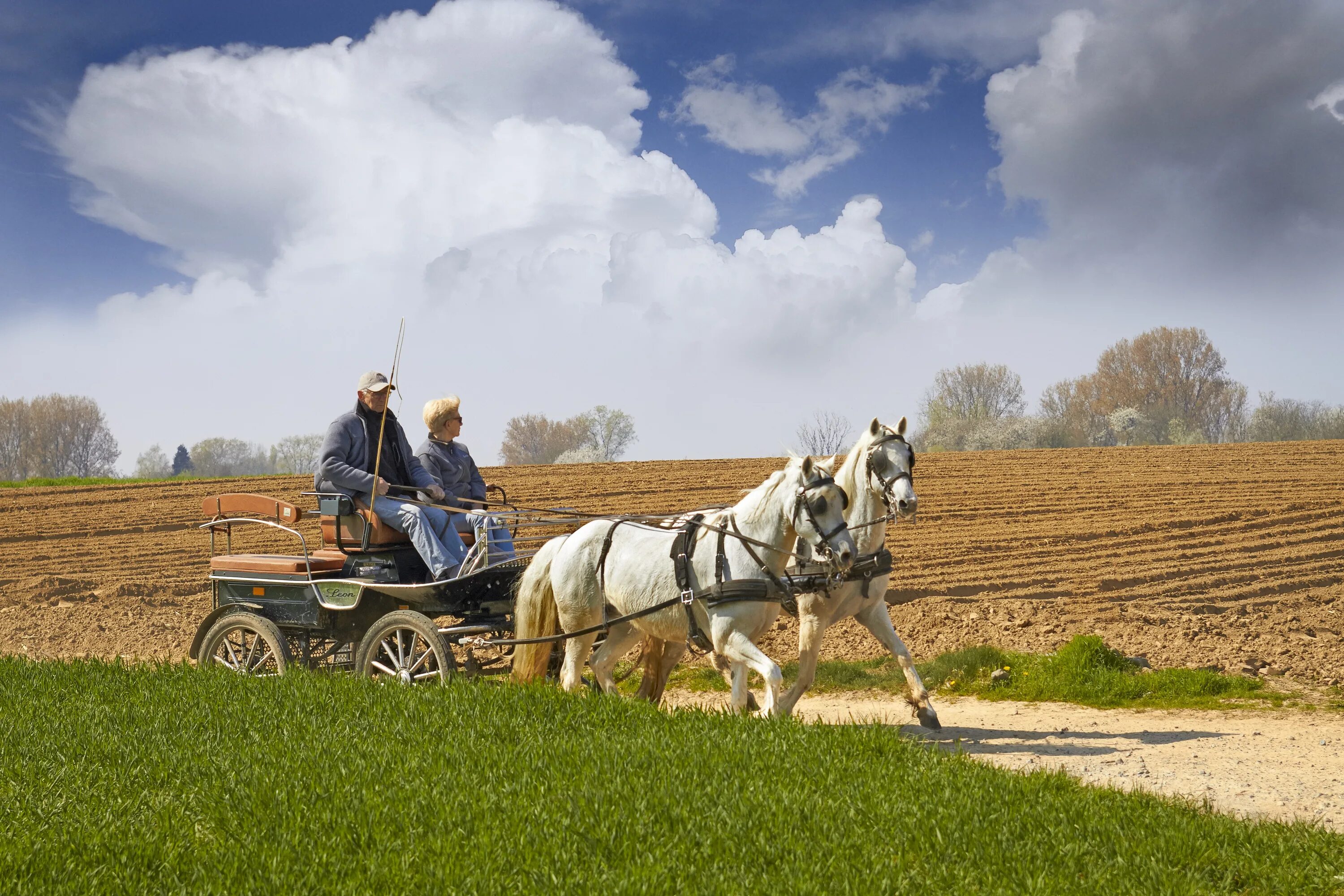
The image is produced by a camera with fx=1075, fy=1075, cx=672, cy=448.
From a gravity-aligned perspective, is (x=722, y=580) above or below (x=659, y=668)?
above

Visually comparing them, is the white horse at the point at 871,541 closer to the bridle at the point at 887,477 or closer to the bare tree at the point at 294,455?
the bridle at the point at 887,477

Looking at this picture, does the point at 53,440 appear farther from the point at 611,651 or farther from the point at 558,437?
the point at 611,651

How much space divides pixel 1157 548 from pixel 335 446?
1263 cm

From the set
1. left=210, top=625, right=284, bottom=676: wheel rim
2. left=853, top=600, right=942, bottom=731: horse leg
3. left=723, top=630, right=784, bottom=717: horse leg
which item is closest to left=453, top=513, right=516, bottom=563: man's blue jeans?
left=210, top=625, right=284, bottom=676: wheel rim

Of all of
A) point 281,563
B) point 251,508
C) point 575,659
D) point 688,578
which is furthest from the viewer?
point 281,563

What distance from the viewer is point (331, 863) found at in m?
4.06

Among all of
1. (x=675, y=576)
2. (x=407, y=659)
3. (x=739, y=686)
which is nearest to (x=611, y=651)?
(x=675, y=576)

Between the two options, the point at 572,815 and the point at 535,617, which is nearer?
the point at 572,815

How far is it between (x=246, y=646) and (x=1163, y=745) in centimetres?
709

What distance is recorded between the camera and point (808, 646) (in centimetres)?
719

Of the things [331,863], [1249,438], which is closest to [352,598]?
[331,863]

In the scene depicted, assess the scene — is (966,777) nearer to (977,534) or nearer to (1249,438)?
(977,534)

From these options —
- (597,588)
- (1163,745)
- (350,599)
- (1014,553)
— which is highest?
(597,588)

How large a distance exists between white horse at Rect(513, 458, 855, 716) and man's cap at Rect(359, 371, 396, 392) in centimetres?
198
